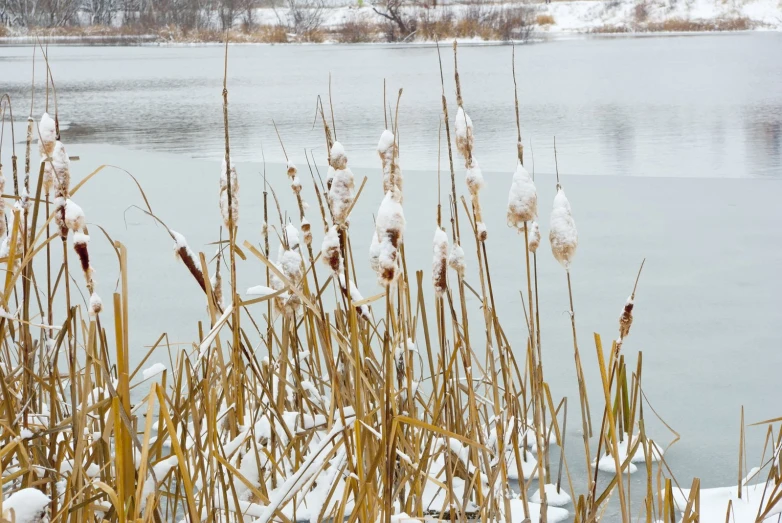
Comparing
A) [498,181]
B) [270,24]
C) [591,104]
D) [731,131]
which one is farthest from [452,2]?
[498,181]

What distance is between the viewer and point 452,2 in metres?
22.9

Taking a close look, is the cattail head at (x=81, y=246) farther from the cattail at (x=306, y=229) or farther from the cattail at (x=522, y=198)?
the cattail at (x=522, y=198)

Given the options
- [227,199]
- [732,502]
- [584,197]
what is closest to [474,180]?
[227,199]

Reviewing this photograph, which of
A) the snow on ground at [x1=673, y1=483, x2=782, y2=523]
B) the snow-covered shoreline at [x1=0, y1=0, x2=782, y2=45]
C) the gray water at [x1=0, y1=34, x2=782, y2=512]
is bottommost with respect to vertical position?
Result: the snow on ground at [x1=673, y1=483, x2=782, y2=523]

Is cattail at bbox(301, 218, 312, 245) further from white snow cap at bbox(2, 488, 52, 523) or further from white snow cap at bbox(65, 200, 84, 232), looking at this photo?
white snow cap at bbox(2, 488, 52, 523)

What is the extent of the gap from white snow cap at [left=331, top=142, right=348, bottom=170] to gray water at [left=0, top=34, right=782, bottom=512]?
0.37 metres

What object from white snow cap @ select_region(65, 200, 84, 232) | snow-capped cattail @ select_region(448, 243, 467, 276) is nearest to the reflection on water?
snow-capped cattail @ select_region(448, 243, 467, 276)

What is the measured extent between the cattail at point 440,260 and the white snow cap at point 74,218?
0.34 meters

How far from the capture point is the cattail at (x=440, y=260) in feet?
2.71

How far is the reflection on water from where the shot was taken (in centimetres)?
473

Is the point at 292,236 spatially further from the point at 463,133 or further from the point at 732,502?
the point at 732,502

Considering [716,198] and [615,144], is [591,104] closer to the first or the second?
[615,144]

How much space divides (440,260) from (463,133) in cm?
14

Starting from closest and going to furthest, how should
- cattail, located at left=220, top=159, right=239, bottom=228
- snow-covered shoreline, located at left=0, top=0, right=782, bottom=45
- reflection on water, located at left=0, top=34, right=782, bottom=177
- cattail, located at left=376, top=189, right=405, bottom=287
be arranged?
cattail, located at left=376, top=189, right=405, bottom=287
cattail, located at left=220, top=159, right=239, bottom=228
reflection on water, located at left=0, top=34, right=782, bottom=177
snow-covered shoreline, located at left=0, top=0, right=782, bottom=45
